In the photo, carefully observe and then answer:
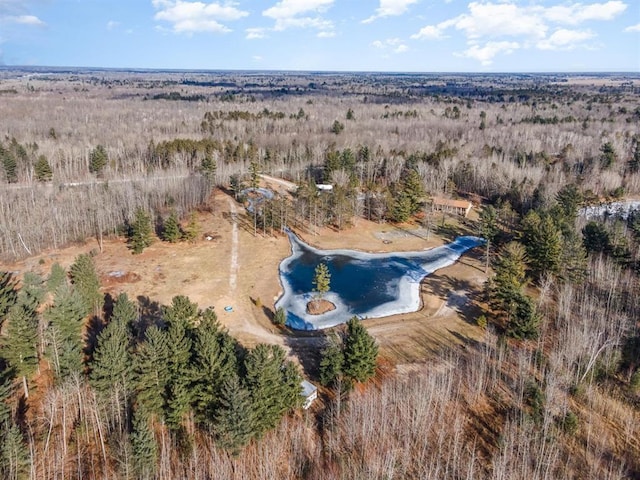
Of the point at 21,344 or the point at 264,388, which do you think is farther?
the point at 21,344

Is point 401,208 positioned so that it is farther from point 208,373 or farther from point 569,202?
point 208,373

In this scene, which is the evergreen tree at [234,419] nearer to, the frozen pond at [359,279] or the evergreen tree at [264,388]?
the evergreen tree at [264,388]

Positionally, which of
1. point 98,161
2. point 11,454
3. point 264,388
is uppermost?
point 98,161

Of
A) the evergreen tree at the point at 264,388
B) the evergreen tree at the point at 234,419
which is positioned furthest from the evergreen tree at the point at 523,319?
the evergreen tree at the point at 234,419

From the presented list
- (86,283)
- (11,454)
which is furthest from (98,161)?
(11,454)

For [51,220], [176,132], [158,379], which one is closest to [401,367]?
[158,379]

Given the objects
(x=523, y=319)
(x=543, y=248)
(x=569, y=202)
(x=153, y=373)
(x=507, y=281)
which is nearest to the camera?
(x=153, y=373)

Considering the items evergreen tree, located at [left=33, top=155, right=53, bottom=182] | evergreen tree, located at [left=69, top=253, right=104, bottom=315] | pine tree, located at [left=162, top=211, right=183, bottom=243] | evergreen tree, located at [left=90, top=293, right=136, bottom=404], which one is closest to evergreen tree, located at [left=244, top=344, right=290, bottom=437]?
evergreen tree, located at [left=90, top=293, right=136, bottom=404]
